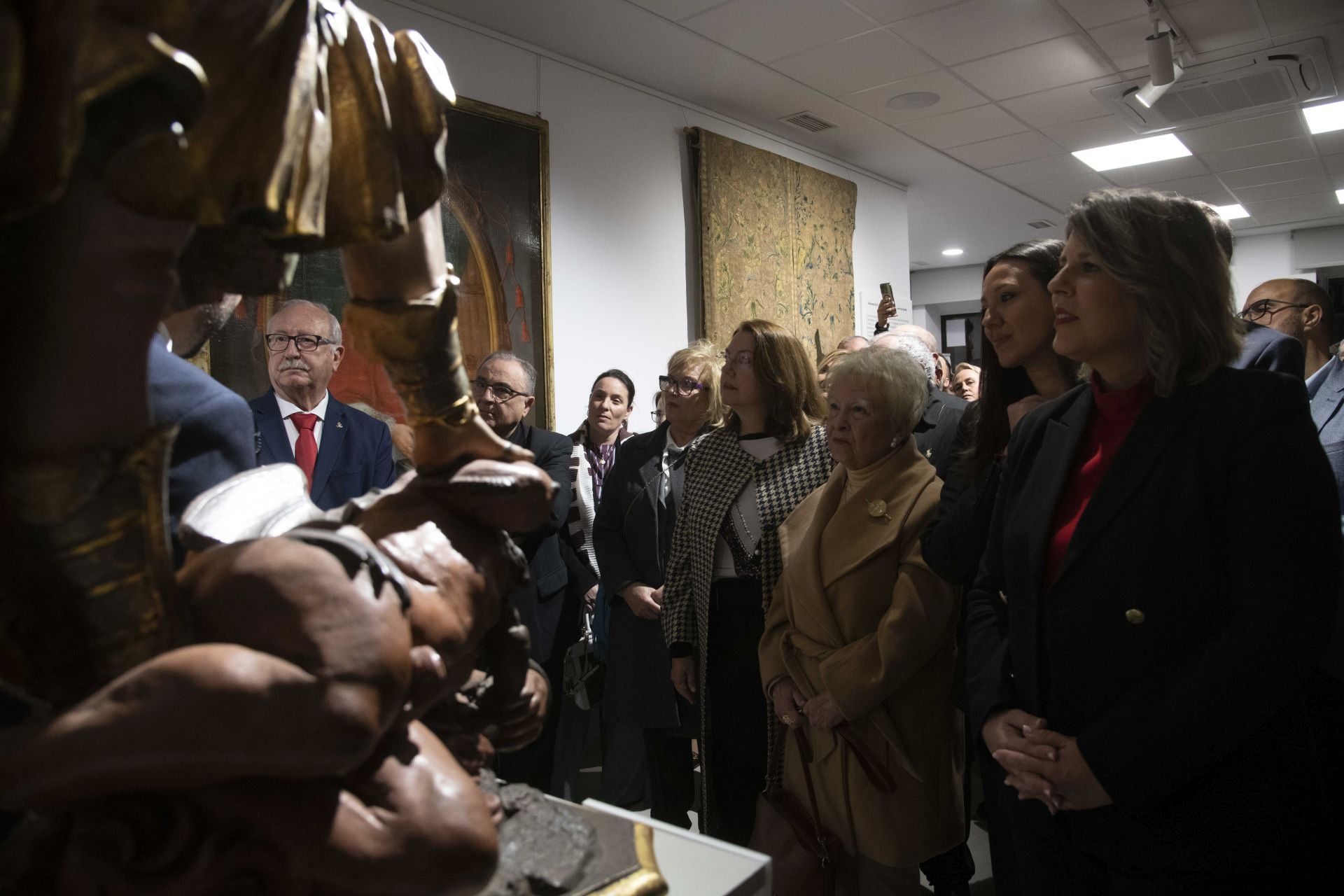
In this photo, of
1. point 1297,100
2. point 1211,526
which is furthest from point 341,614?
point 1297,100

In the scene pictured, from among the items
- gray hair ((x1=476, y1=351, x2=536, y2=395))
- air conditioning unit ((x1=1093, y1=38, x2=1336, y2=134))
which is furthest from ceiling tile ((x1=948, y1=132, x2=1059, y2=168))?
gray hair ((x1=476, y1=351, x2=536, y2=395))

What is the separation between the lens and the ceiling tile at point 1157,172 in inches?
311

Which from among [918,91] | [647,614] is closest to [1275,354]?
[647,614]

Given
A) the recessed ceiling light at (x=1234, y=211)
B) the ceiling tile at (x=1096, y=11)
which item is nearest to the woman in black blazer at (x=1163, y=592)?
the ceiling tile at (x=1096, y=11)

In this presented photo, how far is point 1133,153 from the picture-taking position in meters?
7.61

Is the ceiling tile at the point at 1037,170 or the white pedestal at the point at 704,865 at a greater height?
the ceiling tile at the point at 1037,170

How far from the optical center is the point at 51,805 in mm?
573

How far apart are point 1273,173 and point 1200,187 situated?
22.9 inches

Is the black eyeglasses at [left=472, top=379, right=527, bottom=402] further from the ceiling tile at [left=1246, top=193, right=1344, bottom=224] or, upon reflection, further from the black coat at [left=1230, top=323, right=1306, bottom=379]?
the ceiling tile at [left=1246, top=193, right=1344, bottom=224]

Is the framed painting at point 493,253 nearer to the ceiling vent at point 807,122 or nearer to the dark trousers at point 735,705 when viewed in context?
the dark trousers at point 735,705

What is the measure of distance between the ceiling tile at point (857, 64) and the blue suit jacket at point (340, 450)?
3577mm

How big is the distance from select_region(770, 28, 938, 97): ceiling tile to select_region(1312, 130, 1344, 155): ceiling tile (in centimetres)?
397

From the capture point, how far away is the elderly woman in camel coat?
2.33m

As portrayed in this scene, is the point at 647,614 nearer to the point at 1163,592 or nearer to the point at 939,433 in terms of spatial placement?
the point at 939,433
